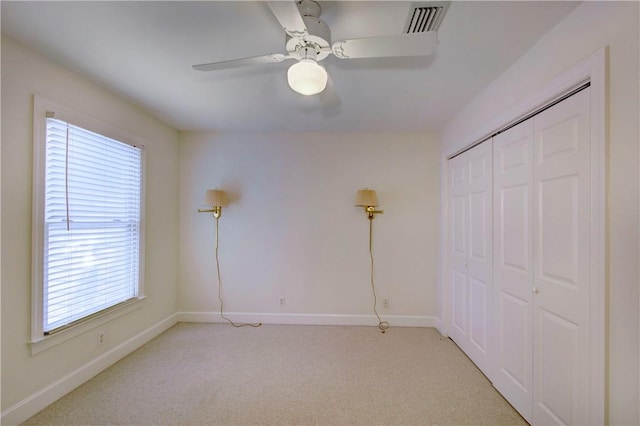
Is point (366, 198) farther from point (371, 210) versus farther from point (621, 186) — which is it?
point (621, 186)

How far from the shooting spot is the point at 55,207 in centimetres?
196

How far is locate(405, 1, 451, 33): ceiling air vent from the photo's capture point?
4.29 ft

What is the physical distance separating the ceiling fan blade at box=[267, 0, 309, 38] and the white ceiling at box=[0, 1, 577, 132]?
0.22 m

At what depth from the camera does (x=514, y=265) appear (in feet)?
6.47

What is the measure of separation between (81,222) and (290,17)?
229 centimetres

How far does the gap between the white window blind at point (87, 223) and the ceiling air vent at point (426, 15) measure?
2.56m

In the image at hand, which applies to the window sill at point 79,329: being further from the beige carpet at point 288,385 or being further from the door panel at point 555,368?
the door panel at point 555,368

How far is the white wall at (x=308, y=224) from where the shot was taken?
11.4 ft

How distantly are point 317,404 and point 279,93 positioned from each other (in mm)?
2590

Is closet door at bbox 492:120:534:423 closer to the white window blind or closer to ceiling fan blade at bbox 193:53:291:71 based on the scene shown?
ceiling fan blade at bbox 193:53:291:71

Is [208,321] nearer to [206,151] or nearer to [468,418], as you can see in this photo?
[206,151]

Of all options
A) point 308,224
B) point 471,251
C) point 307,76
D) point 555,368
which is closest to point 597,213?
point 555,368

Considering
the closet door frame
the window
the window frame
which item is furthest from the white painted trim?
the closet door frame

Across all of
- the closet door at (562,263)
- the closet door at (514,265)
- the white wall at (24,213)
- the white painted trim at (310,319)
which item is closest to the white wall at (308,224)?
the white painted trim at (310,319)
